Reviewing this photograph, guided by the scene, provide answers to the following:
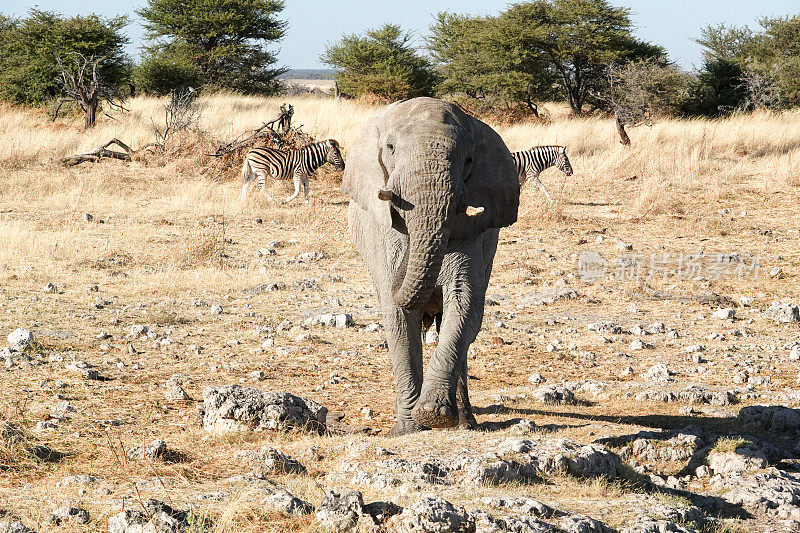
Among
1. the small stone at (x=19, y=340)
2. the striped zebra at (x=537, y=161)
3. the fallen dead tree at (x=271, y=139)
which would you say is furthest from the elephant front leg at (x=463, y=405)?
the fallen dead tree at (x=271, y=139)

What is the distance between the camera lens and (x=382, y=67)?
32.2 m

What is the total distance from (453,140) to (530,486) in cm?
176

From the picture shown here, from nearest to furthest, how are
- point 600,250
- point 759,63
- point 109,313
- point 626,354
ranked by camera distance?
1. point 626,354
2. point 109,313
3. point 600,250
4. point 759,63

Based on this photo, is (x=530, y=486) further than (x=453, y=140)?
No

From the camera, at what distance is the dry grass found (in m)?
4.60

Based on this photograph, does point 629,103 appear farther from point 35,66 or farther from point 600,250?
point 35,66

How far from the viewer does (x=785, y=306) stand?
889 cm

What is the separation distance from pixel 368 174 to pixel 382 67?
27.8 m

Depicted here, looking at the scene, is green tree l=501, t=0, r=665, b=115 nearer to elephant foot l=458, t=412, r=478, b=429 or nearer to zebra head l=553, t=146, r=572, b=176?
zebra head l=553, t=146, r=572, b=176

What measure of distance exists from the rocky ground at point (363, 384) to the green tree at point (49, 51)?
1306 cm

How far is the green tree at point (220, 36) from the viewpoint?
3306 cm

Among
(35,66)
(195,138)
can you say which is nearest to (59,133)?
(195,138)

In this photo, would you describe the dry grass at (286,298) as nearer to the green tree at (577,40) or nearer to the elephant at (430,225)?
the elephant at (430,225)

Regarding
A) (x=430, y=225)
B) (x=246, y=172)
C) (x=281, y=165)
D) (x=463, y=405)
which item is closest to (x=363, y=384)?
(x=463, y=405)
